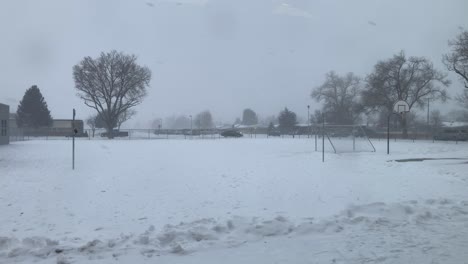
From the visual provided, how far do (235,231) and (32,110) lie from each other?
85.5m

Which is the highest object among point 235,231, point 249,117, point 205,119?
point 249,117

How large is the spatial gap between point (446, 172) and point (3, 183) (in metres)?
14.8

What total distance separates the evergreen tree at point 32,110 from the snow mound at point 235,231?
84054 mm

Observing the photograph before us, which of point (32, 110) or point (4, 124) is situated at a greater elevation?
point (32, 110)

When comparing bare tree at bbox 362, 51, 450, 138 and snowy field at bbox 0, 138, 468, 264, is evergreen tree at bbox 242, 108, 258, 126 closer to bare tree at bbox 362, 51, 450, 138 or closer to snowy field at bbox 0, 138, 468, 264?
bare tree at bbox 362, 51, 450, 138

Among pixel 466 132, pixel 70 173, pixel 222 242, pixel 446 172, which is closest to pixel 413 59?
pixel 466 132

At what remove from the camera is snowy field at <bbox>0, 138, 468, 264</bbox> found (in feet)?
20.6

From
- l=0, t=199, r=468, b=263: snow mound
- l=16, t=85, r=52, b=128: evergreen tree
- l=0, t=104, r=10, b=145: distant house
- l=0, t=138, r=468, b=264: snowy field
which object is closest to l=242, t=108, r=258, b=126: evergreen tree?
l=16, t=85, r=52, b=128: evergreen tree

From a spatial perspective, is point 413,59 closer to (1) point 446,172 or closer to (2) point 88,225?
(1) point 446,172

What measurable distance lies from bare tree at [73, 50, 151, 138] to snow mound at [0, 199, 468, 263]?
2532 inches

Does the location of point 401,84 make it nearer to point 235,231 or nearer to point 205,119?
point 235,231

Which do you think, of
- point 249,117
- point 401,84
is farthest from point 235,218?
point 249,117

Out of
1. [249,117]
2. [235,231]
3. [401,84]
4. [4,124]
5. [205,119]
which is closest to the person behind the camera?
[235,231]

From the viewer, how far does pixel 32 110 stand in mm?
82750
